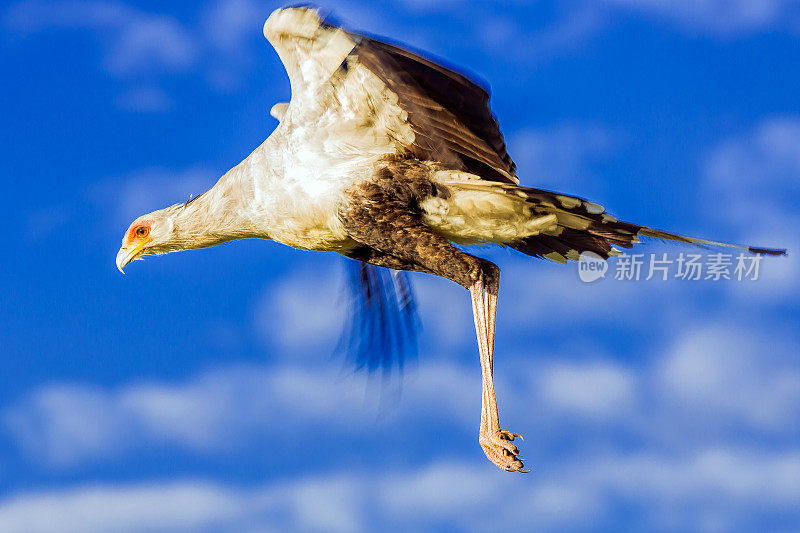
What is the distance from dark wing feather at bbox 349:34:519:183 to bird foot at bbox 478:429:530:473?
1984 mm

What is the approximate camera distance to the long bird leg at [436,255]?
23.3 ft

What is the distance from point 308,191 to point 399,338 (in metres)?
2.01

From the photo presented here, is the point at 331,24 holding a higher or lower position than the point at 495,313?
higher

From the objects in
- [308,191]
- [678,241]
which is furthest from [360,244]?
[678,241]

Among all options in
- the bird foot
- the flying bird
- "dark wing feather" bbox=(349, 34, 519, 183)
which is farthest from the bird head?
the bird foot

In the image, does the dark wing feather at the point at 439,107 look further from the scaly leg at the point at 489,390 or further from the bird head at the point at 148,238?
the bird head at the point at 148,238

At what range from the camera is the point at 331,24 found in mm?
6961

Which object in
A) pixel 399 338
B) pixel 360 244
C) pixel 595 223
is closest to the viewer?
pixel 595 223

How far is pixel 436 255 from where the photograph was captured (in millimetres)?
7301

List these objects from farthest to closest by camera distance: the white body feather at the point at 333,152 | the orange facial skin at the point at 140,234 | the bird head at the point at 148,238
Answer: the orange facial skin at the point at 140,234
the bird head at the point at 148,238
the white body feather at the point at 333,152

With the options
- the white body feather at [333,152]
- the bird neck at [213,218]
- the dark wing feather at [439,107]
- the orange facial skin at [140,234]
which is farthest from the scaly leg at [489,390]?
the orange facial skin at [140,234]

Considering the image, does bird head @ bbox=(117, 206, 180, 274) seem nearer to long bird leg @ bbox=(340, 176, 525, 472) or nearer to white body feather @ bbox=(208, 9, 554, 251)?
white body feather @ bbox=(208, 9, 554, 251)

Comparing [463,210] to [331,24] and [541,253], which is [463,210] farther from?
[331,24]

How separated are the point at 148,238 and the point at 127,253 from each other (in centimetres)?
28
